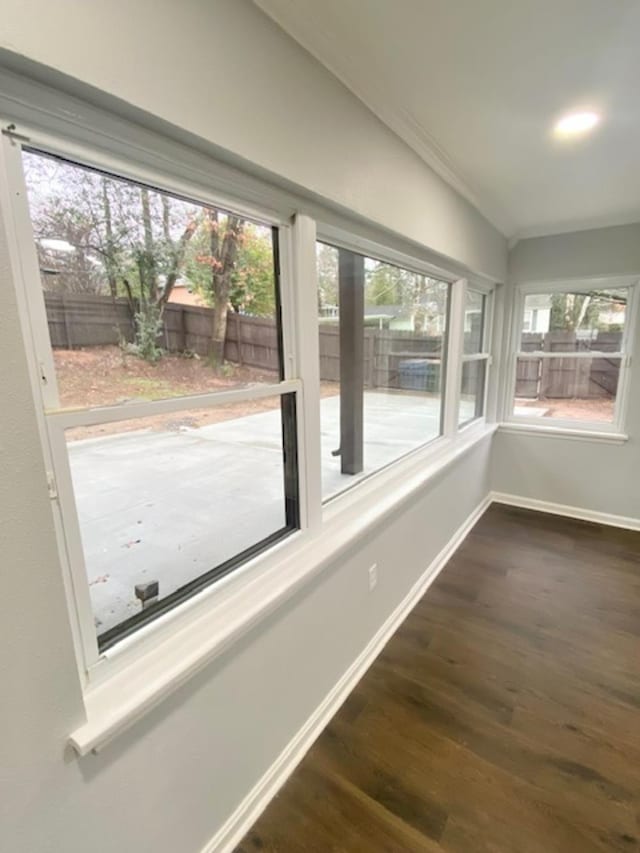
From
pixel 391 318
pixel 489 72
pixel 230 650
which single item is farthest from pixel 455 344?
pixel 230 650

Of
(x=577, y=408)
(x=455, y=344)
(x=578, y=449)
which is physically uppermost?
(x=455, y=344)

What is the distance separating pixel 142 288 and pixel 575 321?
139 inches

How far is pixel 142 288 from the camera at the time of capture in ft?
3.33

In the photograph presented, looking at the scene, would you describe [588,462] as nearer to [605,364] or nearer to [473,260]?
[605,364]

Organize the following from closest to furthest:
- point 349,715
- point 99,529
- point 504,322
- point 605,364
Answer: point 99,529 → point 349,715 → point 605,364 → point 504,322

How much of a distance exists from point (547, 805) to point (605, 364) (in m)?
3.04

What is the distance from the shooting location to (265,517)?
60.0 inches

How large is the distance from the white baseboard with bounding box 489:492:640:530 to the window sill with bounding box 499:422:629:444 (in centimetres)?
62

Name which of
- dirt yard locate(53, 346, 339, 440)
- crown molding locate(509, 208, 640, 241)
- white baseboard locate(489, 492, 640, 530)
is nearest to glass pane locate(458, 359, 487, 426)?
white baseboard locate(489, 492, 640, 530)

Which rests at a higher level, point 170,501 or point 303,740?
point 170,501

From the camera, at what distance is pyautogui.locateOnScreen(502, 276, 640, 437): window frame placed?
313 centimetres

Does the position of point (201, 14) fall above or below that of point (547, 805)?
above

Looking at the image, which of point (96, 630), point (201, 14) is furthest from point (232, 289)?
point (96, 630)

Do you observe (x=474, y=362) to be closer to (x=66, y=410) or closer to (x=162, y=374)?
(x=162, y=374)
